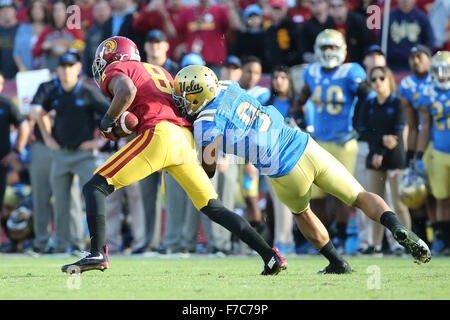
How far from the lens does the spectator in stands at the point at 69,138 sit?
9.88 meters

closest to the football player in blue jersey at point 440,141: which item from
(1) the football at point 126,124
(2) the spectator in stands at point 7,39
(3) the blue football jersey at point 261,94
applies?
(3) the blue football jersey at point 261,94

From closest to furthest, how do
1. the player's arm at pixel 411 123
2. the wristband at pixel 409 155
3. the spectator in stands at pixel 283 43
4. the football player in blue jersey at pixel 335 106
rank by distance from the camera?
the football player in blue jersey at pixel 335 106, the wristband at pixel 409 155, the player's arm at pixel 411 123, the spectator in stands at pixel 283 43

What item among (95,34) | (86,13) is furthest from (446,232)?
(86,13)

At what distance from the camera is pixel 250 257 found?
30.9ft

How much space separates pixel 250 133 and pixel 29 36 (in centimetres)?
722

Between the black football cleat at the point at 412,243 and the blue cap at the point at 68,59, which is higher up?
the blue cap at the point at 68,59

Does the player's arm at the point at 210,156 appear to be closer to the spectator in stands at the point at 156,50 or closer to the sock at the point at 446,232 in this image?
the spectator in stands at the point at 156,50

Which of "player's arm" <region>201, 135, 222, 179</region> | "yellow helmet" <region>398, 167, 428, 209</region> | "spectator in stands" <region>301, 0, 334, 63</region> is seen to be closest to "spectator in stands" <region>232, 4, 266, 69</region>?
"spectator in stands" <region>301, 0, 334, 63</region>

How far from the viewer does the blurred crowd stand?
9648 mm

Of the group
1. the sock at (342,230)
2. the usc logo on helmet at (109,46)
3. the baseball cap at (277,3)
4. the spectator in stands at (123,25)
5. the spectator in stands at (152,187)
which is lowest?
the sock at (342,230)

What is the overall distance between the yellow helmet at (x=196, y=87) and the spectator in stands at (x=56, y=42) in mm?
5942

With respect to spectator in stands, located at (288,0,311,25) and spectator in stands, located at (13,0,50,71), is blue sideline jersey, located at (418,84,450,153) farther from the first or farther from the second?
spectator in stands, located at (13,0,50,71)
